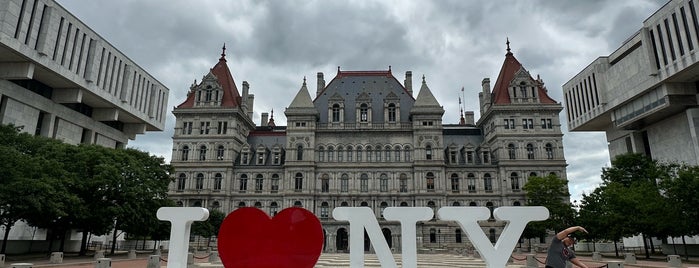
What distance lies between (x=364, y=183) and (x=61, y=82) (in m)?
39.5

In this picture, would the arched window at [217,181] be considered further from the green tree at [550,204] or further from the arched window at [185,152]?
the green tree at [550,204]

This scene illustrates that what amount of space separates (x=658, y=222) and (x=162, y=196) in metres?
45.2

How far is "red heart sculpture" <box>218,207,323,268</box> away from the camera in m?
10.4

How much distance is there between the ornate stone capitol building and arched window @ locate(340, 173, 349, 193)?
15 cm

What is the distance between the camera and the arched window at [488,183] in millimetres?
62406

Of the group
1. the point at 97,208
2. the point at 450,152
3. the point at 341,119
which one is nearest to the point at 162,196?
the point at 97,208

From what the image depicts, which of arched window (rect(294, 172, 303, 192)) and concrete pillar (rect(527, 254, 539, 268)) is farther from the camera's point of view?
arched window (rect(294, 172, 303, 192))

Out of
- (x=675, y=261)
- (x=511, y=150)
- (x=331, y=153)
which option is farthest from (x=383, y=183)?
(x=675, y=261)

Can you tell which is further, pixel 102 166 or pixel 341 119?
pixel 341 119

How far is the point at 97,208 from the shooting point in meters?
35.6

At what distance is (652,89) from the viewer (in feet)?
159

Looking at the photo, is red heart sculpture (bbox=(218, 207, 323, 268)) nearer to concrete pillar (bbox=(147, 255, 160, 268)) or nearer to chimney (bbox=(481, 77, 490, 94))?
concrete pillar (bbox=(147, 255, 160, 268))

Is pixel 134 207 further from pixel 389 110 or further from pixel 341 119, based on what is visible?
pixel 389 110

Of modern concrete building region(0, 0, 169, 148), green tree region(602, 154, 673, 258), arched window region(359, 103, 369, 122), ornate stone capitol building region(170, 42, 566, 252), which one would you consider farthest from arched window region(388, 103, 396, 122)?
modern concrete building region(0, 0, 169, 148)
